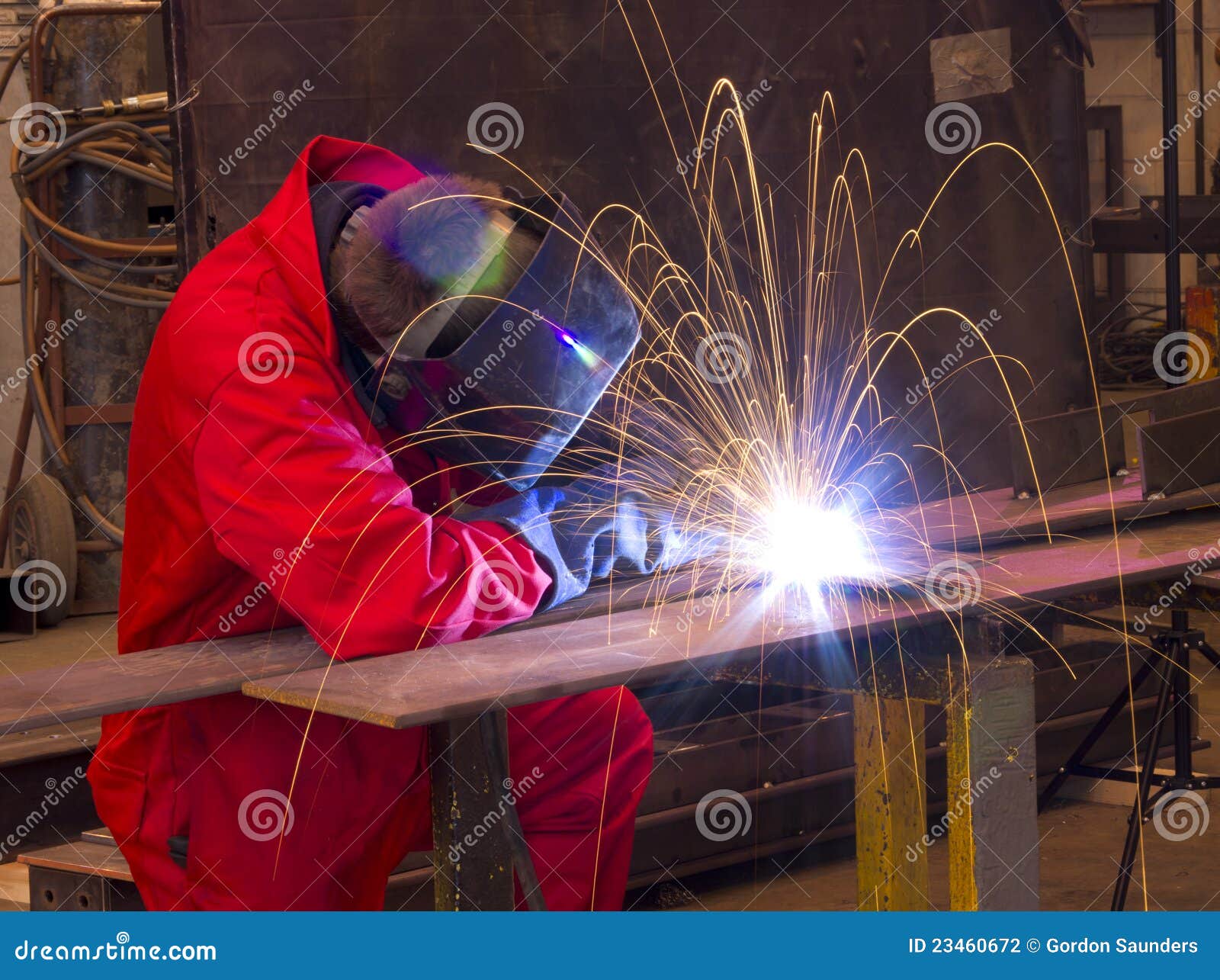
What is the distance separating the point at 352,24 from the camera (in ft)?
14.7

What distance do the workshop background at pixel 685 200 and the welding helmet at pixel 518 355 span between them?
121 cm

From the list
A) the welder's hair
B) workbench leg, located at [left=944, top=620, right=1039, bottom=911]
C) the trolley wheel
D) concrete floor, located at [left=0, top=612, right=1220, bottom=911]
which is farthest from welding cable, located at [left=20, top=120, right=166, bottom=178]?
workbench leg, located at [left=944, top=620, right=1039, bottom=911]

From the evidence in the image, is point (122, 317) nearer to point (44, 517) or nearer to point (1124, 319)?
point (44, 517)

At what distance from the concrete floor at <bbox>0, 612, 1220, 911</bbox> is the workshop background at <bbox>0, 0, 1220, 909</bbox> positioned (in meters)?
0.01

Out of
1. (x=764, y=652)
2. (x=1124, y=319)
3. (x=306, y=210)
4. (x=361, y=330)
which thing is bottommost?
(x=764, y=652)

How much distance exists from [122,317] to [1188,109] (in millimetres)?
10494

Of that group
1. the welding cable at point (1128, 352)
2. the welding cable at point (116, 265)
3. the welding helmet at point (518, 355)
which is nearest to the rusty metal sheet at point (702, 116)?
the welding cable at point (116, 265)

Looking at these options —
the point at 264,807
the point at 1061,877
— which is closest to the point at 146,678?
the point at 264,807

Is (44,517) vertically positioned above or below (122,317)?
below

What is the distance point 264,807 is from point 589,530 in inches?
27.4

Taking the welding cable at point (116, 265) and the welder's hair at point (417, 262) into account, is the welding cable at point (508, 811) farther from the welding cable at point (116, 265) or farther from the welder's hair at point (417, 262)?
the welding cable at point (116, 265)

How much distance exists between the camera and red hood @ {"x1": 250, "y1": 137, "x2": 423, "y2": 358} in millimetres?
2494

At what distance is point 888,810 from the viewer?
273cm

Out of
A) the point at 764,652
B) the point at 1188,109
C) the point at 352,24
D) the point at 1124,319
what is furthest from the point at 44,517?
the point at 1188,109
